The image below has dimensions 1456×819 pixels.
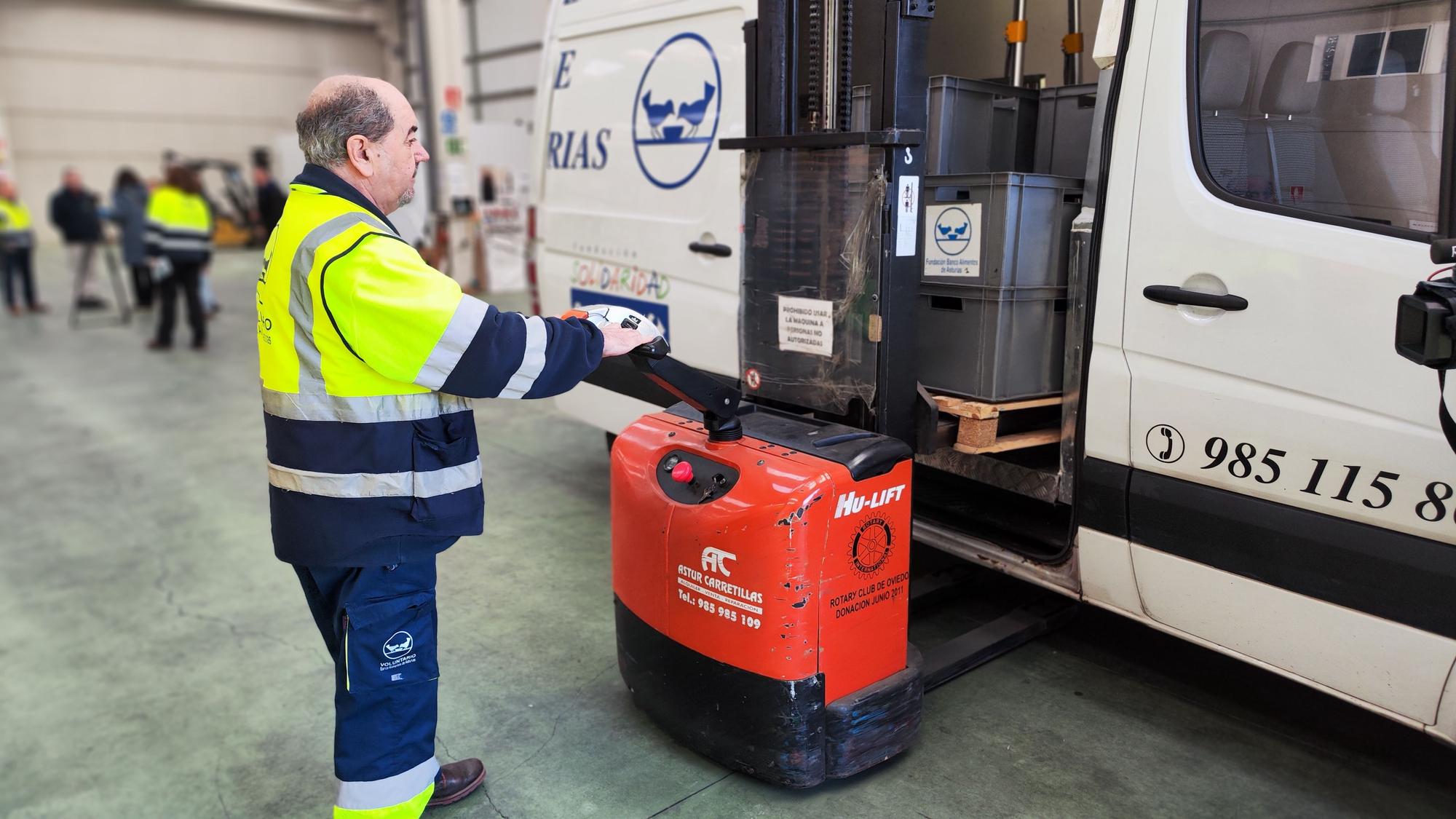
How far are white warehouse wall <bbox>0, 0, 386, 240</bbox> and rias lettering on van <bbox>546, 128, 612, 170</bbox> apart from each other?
2213cm

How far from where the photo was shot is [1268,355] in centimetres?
194

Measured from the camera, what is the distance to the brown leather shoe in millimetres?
2205

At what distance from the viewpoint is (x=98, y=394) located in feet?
23.1

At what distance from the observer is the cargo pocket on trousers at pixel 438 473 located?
1.86 metres

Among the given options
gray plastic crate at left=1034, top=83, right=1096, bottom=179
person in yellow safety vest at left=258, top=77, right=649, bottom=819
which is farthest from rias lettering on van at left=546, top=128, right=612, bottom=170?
person in yellow safety vest at left=258, top=77, right=649, bottom=819

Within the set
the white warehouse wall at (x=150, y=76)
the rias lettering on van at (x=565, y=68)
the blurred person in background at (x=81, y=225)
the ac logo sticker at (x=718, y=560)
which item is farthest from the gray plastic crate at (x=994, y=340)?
the white warehouse wall at (x=150, y=76)

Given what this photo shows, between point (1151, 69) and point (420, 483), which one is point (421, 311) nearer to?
point (420, 483)

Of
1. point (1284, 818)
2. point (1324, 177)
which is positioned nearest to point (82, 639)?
point (1284, 818)

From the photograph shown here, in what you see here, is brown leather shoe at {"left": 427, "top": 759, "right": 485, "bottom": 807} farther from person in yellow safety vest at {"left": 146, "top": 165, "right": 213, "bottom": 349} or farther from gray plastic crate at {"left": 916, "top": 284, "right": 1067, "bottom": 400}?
person in yellow safety vest at {"left": 146, "top": 165, "right": 213, "bottom": 349}

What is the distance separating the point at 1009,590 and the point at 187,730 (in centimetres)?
263

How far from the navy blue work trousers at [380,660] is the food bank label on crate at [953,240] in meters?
1.49

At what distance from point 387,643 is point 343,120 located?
106 cm

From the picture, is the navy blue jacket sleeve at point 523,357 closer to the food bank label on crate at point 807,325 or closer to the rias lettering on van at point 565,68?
the food bank label on crate at point 807,325

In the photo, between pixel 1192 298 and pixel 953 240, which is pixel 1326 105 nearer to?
pixel 1192 298
